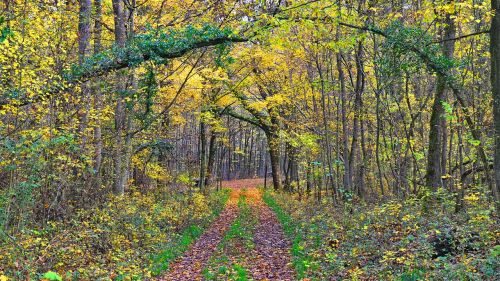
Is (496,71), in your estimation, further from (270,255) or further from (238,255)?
(238,255)

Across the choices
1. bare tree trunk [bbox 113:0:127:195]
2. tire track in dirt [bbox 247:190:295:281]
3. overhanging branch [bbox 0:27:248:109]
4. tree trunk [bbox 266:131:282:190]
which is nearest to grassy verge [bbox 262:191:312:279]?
tire track in dirt [bbox 247:190:295:281]

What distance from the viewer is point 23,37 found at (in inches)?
316

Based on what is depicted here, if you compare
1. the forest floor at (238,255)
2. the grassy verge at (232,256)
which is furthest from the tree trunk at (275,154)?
the grassy verge at (232,256)

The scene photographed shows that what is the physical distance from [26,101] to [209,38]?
4775mm

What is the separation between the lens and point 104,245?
9328 millimetres

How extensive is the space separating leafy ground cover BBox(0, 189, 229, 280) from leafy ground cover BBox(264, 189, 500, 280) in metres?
3.45

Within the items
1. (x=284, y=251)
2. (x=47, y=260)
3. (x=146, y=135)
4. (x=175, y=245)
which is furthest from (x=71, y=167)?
(x=146, y=135)

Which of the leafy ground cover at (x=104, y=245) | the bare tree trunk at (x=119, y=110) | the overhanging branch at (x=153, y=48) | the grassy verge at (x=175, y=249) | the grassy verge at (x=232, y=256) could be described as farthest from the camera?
the bare tree trunk at (x=119, y=110)

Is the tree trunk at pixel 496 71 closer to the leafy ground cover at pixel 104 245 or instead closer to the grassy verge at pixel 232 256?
the grassy verge at pixel 232 256


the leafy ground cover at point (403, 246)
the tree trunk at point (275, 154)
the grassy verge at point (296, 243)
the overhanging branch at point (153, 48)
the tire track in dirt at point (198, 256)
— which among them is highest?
the overhanging branch at point (153, 48)

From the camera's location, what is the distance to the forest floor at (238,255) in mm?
8625

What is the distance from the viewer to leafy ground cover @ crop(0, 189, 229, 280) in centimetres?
670

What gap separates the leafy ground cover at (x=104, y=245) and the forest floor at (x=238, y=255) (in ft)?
1.47

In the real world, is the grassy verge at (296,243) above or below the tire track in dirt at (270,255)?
above
